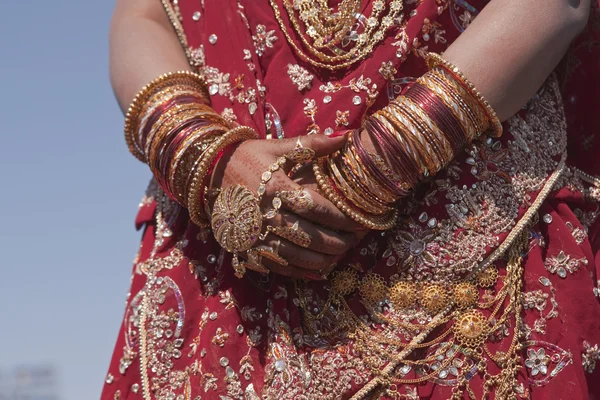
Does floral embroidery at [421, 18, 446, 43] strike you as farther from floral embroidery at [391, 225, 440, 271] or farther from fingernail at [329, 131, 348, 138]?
floral embroidery at [391, 225, 440, 271]

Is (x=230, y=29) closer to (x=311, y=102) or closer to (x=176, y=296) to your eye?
(x=311, y=102)

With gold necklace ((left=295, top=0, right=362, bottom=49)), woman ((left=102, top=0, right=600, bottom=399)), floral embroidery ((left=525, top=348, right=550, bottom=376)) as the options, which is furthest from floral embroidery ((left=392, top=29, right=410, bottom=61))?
floral embroidery ((left=525, top=348, right=550, bottom=376))

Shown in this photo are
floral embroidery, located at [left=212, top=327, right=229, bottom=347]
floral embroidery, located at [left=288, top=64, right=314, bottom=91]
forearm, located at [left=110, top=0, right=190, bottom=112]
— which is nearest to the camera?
floral embroidery, located at [left=212, top=327, right=229, bottom=347]

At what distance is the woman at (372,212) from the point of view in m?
1.49

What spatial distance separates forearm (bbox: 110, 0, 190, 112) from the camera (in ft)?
6.04

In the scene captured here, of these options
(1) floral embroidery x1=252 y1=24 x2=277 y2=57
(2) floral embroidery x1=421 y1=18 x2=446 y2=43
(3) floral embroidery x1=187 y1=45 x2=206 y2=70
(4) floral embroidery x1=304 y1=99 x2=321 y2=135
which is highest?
(3) floral embroidery x1=187 y1=45 x2=206 y2=70

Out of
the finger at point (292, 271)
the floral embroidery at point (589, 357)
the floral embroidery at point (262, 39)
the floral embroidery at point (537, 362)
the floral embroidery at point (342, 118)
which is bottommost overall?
the floral embroidery at point (589, 357)

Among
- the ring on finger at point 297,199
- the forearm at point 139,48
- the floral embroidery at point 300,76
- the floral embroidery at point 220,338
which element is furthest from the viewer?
the forearm at point 139,48

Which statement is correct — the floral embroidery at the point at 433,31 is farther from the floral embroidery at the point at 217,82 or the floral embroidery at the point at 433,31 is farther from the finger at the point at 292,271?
the finger at the point at 292,271

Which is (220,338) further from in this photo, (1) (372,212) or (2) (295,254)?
(1) (372,212)

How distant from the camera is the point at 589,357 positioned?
5.11ft

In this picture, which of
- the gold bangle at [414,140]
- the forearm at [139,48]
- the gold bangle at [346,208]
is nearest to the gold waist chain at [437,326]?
the gold bangle at [346,208]

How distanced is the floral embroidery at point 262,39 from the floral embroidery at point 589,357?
0.86 metres

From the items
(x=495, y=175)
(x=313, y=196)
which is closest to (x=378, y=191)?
(x=313, y=196)
